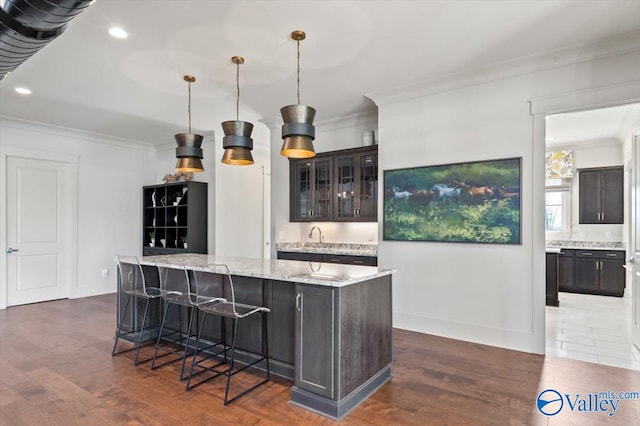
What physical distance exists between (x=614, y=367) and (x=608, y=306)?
131 inches

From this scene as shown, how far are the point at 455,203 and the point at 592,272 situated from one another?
4829 millimetres

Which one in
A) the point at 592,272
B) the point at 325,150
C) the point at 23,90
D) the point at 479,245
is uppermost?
the point at 23,90

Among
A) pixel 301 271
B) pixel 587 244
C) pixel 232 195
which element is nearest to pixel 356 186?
pixel 301 271

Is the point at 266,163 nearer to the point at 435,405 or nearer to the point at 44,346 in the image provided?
the point at 44,346

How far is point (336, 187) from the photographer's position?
5469 millimetres

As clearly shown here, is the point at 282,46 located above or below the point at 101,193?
above

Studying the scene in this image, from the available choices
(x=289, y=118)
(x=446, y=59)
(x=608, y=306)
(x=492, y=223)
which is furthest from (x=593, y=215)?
(x=289, y=118)

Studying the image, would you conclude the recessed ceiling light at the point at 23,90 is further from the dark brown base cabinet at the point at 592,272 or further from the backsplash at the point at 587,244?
the dark brown base cabinet at the point at 592,272

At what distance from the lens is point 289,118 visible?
3.16 meters

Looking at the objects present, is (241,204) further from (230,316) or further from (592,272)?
(592,272)

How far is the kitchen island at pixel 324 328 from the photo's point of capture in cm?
256

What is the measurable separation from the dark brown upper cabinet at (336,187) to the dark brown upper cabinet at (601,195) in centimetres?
511

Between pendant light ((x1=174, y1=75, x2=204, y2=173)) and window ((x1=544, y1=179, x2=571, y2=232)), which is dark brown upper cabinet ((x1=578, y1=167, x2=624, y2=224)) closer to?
window ((x1=544, y1=179, x2=571, y2=232))

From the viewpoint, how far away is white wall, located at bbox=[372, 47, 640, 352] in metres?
3.74
